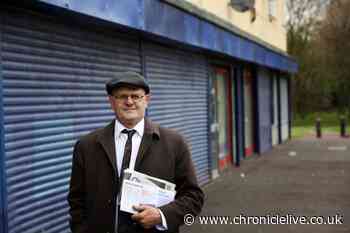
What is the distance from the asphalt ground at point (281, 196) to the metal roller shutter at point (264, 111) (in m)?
1.42

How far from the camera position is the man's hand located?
3068mm

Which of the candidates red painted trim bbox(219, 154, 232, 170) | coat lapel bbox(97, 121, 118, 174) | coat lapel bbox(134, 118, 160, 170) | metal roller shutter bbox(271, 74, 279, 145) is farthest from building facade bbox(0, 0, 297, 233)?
metal roller shutter bbox(271, 74, 279, 145)

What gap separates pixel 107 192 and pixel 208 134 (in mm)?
9082

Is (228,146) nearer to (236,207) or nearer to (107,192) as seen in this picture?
(236,207)

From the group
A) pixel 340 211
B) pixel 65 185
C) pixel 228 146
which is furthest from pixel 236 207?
pixel 228 146

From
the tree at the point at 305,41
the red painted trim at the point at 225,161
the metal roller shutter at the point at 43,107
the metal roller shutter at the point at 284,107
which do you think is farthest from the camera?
the tree at the point at 305,41

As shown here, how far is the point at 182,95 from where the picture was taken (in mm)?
10703

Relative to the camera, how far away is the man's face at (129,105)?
10.4ft

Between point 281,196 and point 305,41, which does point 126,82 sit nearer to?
point 281,196

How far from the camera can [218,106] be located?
13.8 metres

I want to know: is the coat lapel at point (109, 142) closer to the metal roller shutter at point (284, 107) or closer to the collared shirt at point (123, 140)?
the collared shirt at point (123, 140)

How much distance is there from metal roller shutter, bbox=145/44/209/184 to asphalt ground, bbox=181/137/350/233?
2.75 ft

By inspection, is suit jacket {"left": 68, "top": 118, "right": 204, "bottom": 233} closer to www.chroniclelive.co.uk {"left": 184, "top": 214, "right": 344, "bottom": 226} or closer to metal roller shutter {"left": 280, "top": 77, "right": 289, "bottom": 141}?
www.chroniclelive.co.uk {"left": 184, "top": 214, "right": 344, "bottom": 226}

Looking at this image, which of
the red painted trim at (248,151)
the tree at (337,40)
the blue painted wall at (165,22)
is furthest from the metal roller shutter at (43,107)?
the tree at (337,40)
